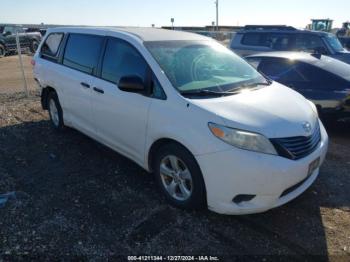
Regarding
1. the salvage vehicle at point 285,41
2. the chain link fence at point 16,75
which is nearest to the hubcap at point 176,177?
the chain link fence at point 16,75

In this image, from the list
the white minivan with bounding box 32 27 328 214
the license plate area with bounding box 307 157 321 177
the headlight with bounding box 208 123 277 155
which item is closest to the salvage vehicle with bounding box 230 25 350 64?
the white minivan with bounding box 32 27 328 214

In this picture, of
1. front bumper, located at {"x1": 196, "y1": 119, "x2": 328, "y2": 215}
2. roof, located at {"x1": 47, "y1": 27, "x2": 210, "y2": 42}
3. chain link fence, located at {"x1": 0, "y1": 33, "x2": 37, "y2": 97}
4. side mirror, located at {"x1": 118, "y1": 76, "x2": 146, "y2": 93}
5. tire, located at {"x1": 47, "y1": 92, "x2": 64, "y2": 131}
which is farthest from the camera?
chain link fence, located at {"x1": 0, "y1": 33, "x2": 37, "y2": 97}

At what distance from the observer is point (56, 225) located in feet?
11.2

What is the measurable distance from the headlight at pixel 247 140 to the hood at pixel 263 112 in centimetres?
5

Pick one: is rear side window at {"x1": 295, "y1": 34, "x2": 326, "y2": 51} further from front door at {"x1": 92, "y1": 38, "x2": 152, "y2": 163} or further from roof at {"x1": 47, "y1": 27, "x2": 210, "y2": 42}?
front door at {"x1": 92, "y1": 38, "x2": 152, "y2": 163}

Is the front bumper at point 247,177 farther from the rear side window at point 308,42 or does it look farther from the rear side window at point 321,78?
the rear side window at point 308,42

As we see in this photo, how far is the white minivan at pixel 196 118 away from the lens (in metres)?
3.10

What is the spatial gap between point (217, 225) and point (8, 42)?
72.3 ft

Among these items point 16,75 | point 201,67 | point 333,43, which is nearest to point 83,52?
point 201,67

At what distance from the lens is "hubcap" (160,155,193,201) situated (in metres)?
3.51

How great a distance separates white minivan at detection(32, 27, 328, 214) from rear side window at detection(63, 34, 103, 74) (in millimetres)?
17

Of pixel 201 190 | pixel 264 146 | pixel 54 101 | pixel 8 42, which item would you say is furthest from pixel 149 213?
pixel 8 42

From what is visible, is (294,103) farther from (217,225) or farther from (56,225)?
(56,225)

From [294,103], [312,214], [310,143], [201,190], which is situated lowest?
[312,214]
